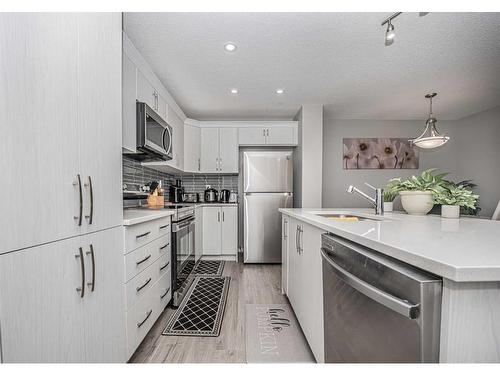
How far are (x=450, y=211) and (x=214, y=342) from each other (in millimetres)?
1701

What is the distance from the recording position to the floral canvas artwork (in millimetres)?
4207

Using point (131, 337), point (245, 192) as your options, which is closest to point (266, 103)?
point (245, 192)

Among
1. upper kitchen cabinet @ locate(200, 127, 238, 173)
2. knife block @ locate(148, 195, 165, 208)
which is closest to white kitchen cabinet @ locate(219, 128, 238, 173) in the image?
upper kitchen cabinet @ locate(200, 127, 238, 173)

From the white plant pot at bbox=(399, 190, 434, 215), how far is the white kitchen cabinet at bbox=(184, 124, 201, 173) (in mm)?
2736

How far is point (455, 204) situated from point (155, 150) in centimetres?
220

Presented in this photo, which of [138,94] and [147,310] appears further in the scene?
[138,94]

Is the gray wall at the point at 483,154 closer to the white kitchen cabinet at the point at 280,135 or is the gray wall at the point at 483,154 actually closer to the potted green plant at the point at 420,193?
the white kitchen cabinet at the point at 280,135

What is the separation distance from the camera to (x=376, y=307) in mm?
694

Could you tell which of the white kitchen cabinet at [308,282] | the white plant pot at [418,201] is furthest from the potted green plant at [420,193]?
the white kitchen cabinet at [308,282]

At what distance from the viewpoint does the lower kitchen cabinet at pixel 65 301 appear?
67cm

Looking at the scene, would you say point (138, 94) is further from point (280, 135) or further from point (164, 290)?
point (280, 135)

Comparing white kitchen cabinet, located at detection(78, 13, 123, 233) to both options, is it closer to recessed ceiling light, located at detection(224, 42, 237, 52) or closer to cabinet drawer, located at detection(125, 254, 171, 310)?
cabinet drawer, located at detection(125, 254, 171, 310)

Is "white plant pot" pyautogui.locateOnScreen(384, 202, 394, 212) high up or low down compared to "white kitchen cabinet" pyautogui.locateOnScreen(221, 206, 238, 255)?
up

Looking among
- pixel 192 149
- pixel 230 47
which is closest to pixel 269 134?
pixel 192 149
